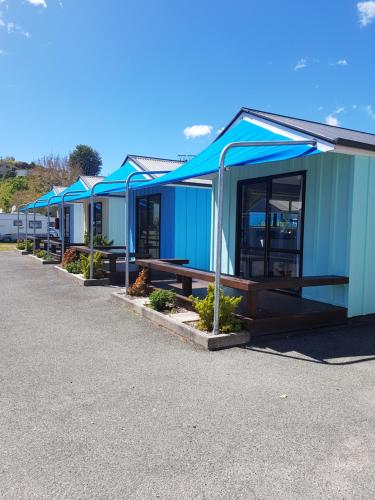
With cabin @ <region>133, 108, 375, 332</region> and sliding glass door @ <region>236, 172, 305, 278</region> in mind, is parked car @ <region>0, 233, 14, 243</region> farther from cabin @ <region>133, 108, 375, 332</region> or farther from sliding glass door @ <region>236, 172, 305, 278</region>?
sliding glass door @ <region>236, 172, 305, 278</region>

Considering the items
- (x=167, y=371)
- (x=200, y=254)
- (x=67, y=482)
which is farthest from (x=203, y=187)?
(x=67, y=482)

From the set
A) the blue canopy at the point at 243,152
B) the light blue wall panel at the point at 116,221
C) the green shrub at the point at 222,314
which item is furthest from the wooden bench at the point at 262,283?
the light blue wall panel at the point at 116,221

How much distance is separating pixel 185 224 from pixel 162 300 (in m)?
5.66

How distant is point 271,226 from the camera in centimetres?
778

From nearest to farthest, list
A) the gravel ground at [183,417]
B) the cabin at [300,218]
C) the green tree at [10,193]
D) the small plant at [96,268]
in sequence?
the gravel ground at [183,417] → the cabin at [300,218] → the small plant at [96,268] → the green tree at [10,193]

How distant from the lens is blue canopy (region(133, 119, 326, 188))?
17.8 feet

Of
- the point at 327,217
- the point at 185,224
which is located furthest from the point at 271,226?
the point at 185,224

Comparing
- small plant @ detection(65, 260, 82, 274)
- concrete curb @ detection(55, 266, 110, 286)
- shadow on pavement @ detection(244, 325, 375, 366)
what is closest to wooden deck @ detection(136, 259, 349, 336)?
shadow on pavement @ detection(244, 325, 375, 366)

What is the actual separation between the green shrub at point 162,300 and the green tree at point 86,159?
59.5 meters

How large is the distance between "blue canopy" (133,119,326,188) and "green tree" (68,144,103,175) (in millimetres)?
58522

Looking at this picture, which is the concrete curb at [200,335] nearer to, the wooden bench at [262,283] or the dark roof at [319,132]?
the wooden bench at [262,283]

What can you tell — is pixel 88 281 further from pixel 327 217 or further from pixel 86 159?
pixel 86 159

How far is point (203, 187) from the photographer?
39.2 feet

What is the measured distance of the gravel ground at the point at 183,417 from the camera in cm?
249
